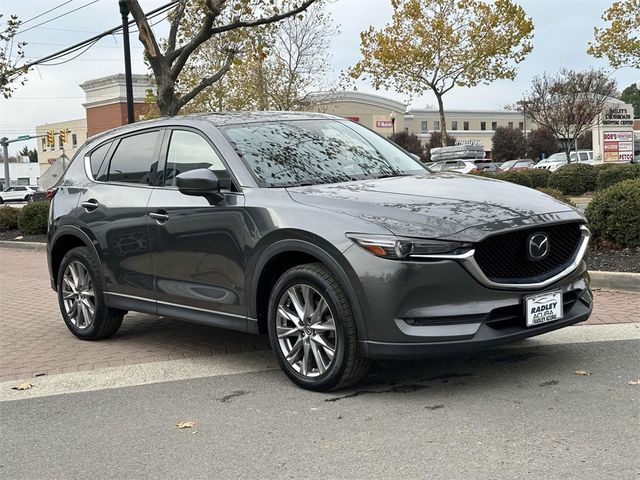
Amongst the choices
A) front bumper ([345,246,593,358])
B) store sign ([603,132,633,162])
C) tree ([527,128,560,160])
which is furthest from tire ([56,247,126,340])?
tree ([527,128,560,160])

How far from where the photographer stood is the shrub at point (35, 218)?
1789 cm

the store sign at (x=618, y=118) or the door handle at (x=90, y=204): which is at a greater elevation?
the store sign at (x=618, y=118)

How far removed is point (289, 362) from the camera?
190 inches

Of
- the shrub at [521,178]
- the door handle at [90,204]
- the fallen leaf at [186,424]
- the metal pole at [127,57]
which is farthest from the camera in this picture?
the shrub at [521,178]

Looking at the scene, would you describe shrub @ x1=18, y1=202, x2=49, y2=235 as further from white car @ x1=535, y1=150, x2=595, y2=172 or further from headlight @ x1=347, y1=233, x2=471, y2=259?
white car @ x1=535, y1=150, x2=595, y2=172

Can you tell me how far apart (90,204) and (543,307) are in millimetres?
3954

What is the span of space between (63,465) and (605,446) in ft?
9.01

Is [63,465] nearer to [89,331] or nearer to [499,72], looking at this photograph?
[89,331]

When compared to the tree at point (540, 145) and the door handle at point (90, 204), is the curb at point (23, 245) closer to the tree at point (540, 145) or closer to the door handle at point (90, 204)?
the door handle at point (90, 204)

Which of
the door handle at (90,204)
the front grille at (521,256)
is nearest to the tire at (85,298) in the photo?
the door handle at (90,204)

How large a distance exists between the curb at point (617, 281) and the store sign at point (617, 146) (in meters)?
19.5

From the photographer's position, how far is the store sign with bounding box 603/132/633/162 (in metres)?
25.6

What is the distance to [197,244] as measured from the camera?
5.28 metres

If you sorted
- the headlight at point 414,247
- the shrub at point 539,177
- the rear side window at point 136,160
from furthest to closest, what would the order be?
the shrub at point 539,177 < the rear side window at point 136,160 < the headlight at point 414,247
